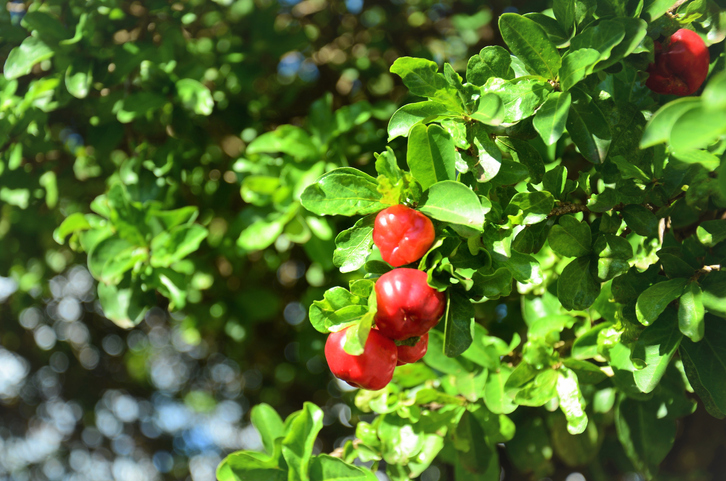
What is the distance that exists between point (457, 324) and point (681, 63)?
50 centimetres

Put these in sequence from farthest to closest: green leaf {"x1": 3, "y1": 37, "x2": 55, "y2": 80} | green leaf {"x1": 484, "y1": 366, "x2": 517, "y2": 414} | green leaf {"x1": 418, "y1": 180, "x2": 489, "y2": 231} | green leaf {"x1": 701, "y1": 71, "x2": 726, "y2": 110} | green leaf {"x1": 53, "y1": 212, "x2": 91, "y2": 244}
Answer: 1. green leaf {"x1": 53, "y1": 212, "x2": 91, "y2": 244}
2. green leaf {"x1": 3, "y1": 37, "x2": 55, "y2": 80}
3. green leaf {"x1": 484, "y1": 366, "x2": 517, "y2": 414}
4. green leaf {"x1": 418, "y1": 180, "x2": 489, "y2": 231}
5. green leaf {"x1": 701, "y1": 71, "x2": 726, "y2": 110}

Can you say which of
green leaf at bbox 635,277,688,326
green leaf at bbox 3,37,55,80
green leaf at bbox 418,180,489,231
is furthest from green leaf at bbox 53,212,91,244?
green leaf at bbox 635,277,688,326

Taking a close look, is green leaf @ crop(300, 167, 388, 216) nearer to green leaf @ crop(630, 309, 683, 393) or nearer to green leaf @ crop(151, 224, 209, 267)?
green leaf @ crop(630, 309, 683, 393)

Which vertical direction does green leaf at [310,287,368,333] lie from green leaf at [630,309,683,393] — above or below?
above

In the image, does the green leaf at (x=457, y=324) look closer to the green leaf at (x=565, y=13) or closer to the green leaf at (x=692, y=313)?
the green leaf at (x=692, y=313)

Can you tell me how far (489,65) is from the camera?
2.14 feet

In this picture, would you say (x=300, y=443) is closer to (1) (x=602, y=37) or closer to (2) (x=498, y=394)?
(2) (x=498, y=394)

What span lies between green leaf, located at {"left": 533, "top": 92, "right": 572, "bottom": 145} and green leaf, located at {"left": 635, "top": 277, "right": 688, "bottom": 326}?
240 millimetres

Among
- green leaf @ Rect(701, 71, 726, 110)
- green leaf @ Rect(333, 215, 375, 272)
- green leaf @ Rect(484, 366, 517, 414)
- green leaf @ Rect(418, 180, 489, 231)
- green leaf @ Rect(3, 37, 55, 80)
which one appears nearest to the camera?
green leaf @ Rect(701, 71, 726, 110)

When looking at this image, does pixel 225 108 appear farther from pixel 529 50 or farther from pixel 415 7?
pixel 529 50

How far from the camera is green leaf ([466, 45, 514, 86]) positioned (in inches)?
25.5

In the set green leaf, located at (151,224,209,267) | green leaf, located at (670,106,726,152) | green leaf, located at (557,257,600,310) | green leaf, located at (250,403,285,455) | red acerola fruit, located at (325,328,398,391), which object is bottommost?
A: green leaf, located at (250,403,285,455)

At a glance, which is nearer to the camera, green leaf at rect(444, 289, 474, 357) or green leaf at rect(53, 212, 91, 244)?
green leaf at rect(444, 289, 474, 357)

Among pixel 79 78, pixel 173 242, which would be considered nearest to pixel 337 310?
pixel 173 242
